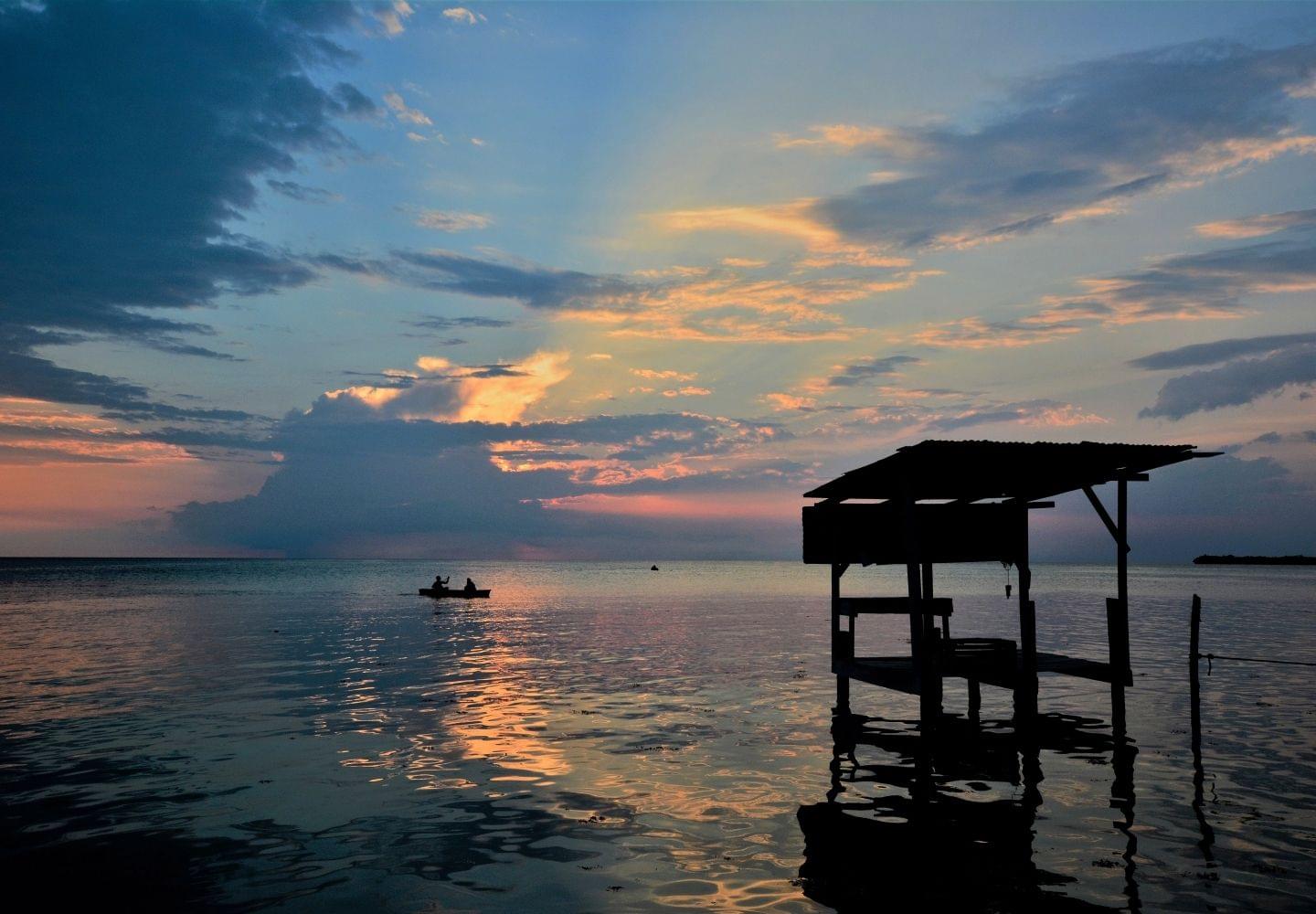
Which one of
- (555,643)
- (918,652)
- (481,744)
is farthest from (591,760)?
(555,643)

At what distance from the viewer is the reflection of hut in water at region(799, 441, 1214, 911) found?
10.8m

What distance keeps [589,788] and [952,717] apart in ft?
35.0

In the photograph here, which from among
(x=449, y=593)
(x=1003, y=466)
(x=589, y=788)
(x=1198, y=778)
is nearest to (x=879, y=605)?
(x=1003, y=466)

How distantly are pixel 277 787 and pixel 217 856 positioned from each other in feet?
11.5

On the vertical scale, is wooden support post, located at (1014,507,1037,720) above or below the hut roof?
below

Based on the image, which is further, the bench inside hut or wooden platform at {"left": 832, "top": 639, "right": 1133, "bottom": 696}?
wooden platform at {"left": 832, "top": 639, "right": 1133, "bottom": 696}

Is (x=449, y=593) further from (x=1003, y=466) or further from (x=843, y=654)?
(x=1003, y=466)

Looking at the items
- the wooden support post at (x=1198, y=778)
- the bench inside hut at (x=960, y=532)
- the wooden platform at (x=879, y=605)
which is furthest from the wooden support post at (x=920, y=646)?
the wooden support post at (x=1198, y=778)

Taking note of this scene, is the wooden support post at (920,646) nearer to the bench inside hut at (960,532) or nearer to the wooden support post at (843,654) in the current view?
the bench inside hut at (960,532)

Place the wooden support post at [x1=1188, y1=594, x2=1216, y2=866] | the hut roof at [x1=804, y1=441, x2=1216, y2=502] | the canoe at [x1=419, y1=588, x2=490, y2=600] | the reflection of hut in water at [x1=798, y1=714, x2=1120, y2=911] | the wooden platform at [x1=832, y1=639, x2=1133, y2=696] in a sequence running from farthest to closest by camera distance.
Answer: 1. the canoe at [x1=419, y1=588, x2=490, y2=600]
2. the wooden platform at [x1=832, y1=639, x2=1133, y2=696]
3. the hut roof at [x1=804, y1=441, x2=1216, y2=502]
4. the wooden support post at [x1=1188, y1=594, x2=1216, y2=866]
5. the reflection of hut in water at [x1=798, y1=714, x2=1120, y2=911]

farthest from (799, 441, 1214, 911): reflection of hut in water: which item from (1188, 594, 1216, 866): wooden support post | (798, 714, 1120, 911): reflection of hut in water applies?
(1188, 594, 1216, 866): wooden support post

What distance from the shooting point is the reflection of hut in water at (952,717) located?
10.8 meters

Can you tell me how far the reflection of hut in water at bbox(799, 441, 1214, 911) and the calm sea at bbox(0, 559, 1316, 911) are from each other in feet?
0.36

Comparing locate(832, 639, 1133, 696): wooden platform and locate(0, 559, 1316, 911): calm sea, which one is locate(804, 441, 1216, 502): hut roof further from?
locate(0, 559, 1316, 911): calm sea
